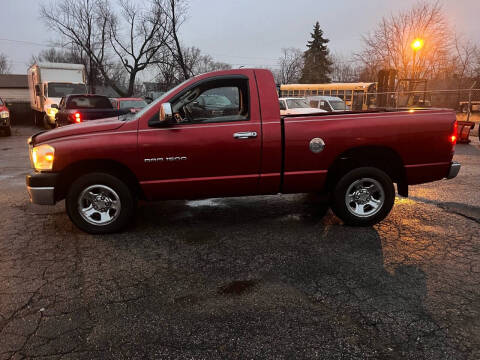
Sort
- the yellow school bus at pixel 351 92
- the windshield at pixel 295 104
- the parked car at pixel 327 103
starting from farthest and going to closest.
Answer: the yellow school bus at pixel 351 92 → the parked car at pixel 327 103 → the windshield at pixel 295 104

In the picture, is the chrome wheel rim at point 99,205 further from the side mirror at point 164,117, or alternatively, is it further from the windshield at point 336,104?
the windshield at point 336,104

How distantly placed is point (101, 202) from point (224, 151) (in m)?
1.62

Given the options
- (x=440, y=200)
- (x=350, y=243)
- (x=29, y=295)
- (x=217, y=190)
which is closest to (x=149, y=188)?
(x=217, y=190)

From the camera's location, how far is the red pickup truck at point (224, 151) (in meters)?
4.10

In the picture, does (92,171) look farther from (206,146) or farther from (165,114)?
(206,146)

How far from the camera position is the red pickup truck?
410 cm

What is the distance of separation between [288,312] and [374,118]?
8.80 ft

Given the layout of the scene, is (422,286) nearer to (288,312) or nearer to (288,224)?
(288,312)

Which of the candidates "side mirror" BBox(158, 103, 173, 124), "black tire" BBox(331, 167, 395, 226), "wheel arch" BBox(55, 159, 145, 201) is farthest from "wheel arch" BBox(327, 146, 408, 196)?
"wheel arch" BBox(55, 159, 145, 201)

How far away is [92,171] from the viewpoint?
14.1 ft

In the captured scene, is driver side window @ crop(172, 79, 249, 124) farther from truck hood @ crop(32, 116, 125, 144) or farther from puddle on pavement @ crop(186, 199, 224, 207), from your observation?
puddle on pavement @ crop(186, 199, 224, 207)

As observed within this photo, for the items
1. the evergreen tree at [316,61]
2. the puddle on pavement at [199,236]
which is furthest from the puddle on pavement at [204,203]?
the evergreen tree at [316,61]

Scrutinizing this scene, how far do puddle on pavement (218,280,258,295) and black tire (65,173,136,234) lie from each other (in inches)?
70.0

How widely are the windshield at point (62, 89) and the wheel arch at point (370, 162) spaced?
18144mm
